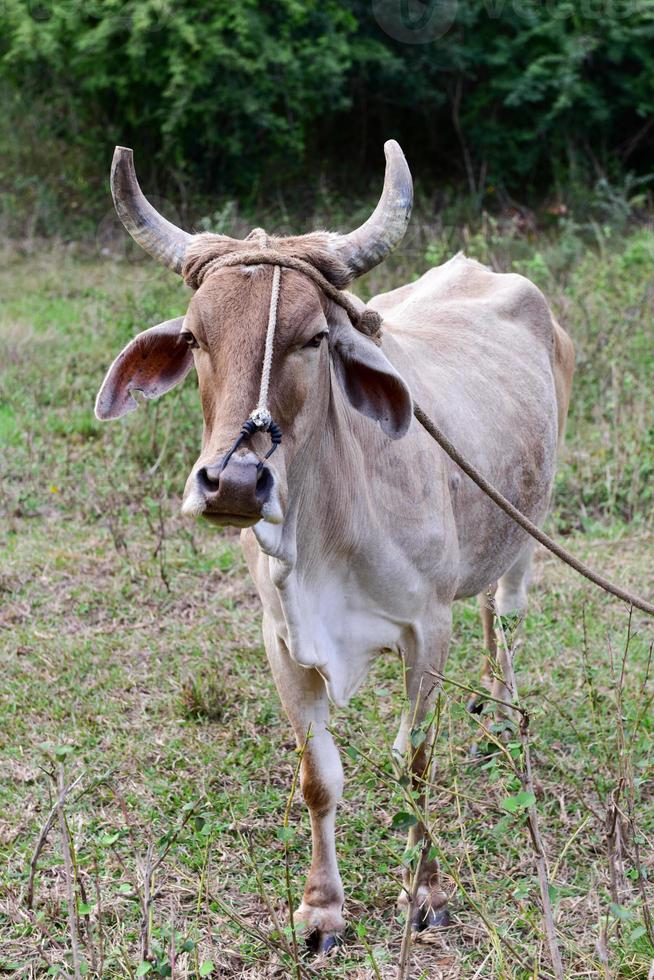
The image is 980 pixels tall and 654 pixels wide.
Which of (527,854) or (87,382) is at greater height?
(527,854)

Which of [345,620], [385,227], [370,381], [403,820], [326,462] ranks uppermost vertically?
[385,227]

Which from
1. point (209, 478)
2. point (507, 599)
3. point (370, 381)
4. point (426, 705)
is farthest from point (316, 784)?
point (507, 599)

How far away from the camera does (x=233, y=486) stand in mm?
2270

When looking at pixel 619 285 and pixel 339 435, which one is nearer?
pixel 339 435

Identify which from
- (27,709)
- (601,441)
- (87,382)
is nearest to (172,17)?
(87,382)

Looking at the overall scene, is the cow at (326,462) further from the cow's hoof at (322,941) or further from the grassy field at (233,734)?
the grassy field at (233,734)

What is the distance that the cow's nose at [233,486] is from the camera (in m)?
2.27

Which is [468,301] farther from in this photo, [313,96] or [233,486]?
[313,96]

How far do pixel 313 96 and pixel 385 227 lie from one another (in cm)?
1075

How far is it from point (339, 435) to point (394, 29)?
11483 millimetres

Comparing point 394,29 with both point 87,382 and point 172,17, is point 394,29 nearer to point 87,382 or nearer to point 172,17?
point 172,17

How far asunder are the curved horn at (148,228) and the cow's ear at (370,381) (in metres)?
0.45

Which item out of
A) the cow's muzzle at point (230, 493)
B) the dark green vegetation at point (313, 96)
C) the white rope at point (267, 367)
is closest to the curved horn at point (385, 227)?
the white rope at point (267, 367)

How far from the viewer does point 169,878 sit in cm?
337
